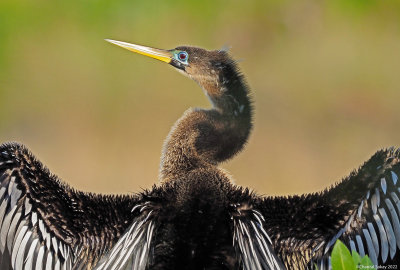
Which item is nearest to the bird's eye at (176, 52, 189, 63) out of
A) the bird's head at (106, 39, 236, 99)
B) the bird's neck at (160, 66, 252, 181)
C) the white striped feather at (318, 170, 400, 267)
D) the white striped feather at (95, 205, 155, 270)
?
the bird's head at (106, 39, 236, 99)

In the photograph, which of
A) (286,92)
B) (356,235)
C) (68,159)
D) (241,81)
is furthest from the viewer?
(286,92)

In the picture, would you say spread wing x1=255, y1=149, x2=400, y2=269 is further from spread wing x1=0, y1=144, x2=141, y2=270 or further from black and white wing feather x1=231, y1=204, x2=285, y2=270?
spread wing x1=0, y1=144, x2=141, y2=270

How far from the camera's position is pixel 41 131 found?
22.3 ft

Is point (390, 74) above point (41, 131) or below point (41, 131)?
above

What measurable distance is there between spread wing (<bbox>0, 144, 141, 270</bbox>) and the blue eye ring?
107 centimetres

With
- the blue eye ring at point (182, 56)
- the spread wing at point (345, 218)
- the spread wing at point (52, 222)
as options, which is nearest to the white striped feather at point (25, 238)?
the spread wing at point (52, 222)

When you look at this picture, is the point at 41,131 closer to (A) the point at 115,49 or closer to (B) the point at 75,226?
(A) the point at 115,49

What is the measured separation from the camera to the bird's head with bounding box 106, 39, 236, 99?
3.92 meters

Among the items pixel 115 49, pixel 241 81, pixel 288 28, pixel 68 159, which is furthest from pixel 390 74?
pixel 241 81

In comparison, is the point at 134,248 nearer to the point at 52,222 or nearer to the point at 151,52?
the point at 52,222

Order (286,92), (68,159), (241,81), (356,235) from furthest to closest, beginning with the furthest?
(286,92)
(68,159)
(241,81)
(356,235)

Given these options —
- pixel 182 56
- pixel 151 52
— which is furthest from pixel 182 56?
pixel 151 52

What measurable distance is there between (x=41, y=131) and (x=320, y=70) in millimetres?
2411

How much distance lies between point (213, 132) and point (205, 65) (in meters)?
0.44
